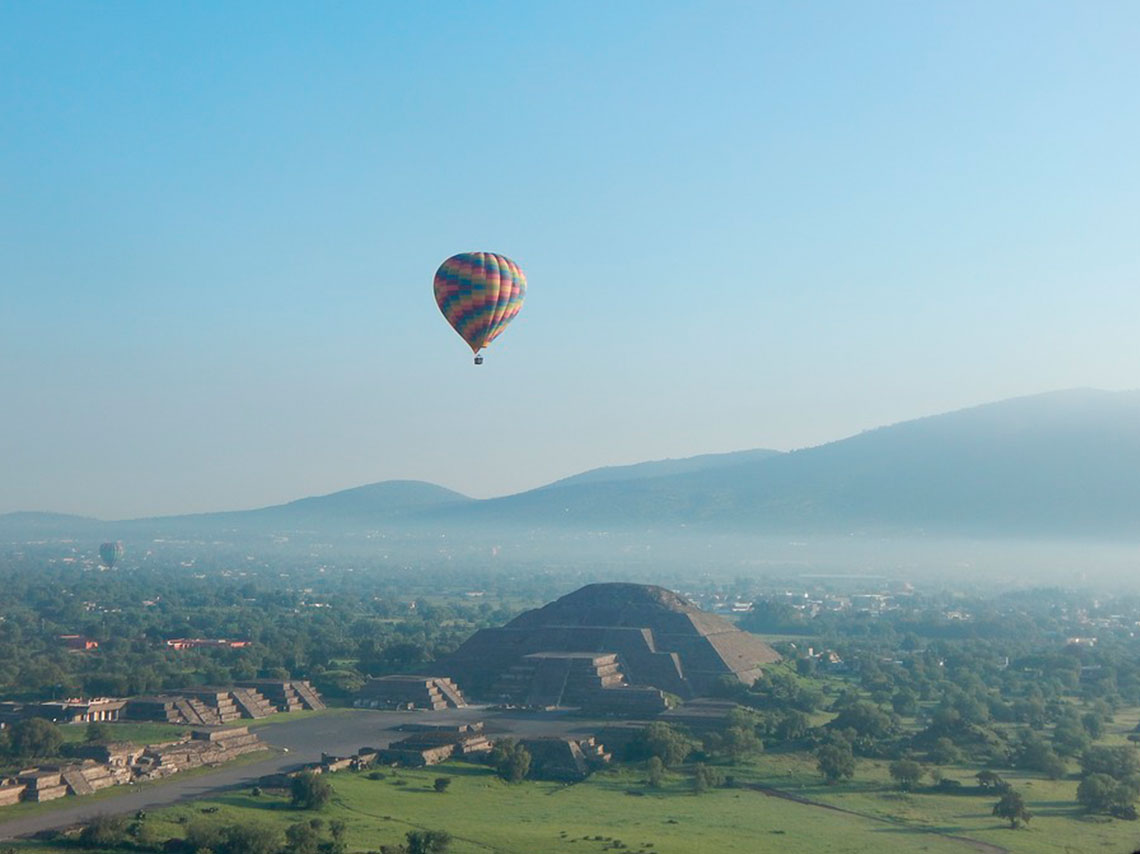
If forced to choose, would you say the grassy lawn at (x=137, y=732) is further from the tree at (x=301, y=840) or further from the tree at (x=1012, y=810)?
the tree at (x=1012, y=810)

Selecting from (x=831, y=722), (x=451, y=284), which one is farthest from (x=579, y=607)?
(x=451, y=284)

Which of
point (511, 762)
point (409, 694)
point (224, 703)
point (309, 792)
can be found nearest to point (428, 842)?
point (309, 792)

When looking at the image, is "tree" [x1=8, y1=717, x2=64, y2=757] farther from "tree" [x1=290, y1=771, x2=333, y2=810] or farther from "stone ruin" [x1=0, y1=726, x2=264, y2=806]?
"tree" [x1=290, y1=771, x2=333, y2=810]

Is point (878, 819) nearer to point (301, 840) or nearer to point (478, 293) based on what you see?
point (301, 840)

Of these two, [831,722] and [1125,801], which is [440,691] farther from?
[1125,801]

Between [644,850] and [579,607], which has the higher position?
[579,607]

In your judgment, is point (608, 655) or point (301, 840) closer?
point (301, 840)
